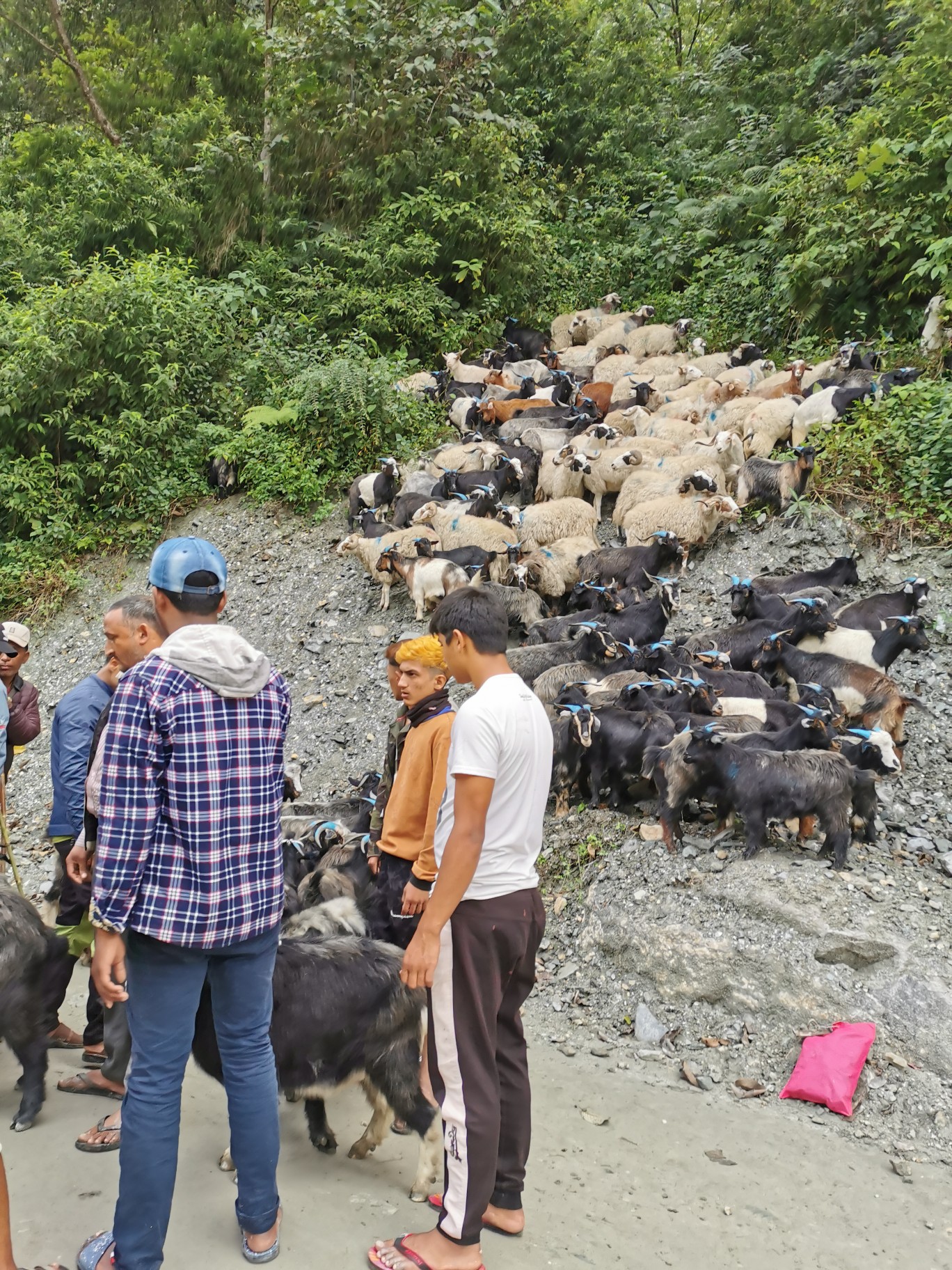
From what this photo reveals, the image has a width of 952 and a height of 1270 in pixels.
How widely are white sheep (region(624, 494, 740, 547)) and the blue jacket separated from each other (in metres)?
6.85

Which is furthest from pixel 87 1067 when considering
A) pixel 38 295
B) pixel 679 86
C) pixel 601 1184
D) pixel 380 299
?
pixel 679 86

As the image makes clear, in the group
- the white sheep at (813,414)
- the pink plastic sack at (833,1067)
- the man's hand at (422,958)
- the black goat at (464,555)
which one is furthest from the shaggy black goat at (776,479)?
the man's hand at (422,958)

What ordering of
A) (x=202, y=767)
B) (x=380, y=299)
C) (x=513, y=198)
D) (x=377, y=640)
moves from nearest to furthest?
1. (x=202, y=767)
2. (x=377, y=640)
3. (x=380, y=299)
4. (x=513, y=198)

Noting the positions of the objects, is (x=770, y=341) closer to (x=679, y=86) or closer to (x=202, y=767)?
(x=679, y=86)

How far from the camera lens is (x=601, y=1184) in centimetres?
371

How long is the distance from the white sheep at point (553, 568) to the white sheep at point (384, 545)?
0.96 meters

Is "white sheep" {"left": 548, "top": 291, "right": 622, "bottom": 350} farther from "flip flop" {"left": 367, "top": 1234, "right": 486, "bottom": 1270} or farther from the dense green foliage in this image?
"flip flop" {"left": 367, "top": 1234, "right": 486, "bottom": 1270}

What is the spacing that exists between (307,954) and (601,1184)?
59.9 inches

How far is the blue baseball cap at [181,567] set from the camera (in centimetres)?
284

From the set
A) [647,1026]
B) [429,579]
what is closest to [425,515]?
[429,579]

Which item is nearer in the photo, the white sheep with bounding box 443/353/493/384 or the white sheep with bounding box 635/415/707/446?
the white sheep with bounding box 635/415/707/446

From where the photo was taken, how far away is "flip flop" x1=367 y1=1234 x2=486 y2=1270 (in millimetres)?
2934

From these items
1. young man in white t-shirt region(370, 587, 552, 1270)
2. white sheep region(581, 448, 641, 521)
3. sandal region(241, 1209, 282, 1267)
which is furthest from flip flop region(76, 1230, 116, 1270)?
white sheep region(581, 448, 641, 521)

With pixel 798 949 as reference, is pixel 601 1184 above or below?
below
